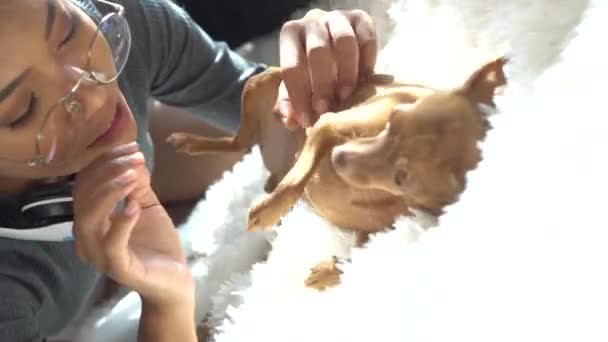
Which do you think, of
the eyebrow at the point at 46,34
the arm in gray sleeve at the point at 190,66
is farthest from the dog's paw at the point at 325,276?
the arm in gray sleeve at the point at 190,66

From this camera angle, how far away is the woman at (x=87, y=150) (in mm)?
483

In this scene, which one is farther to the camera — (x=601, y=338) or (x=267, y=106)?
(x=267, y=106)

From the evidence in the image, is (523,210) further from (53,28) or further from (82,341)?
(82,341)

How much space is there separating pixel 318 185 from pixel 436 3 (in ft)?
0.73

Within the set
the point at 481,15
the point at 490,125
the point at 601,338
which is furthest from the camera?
the point at 481,15

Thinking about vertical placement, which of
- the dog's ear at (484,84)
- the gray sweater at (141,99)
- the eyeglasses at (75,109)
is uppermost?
the dog's ear at (484,84)

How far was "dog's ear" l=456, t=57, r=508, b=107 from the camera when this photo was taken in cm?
42

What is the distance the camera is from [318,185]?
460 mm

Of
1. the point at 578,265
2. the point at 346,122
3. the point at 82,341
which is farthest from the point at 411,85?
the point at 82,341

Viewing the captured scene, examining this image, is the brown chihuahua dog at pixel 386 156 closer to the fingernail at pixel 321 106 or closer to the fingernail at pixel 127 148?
the fingernail at pixel 321 106

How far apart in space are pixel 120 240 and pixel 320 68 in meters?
0.18

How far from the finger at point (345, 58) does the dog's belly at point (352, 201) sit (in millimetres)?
81

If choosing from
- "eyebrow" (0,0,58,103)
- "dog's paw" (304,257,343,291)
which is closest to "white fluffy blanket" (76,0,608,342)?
"dog's paw" (304,257,343,291)

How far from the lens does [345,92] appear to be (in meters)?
0.52
